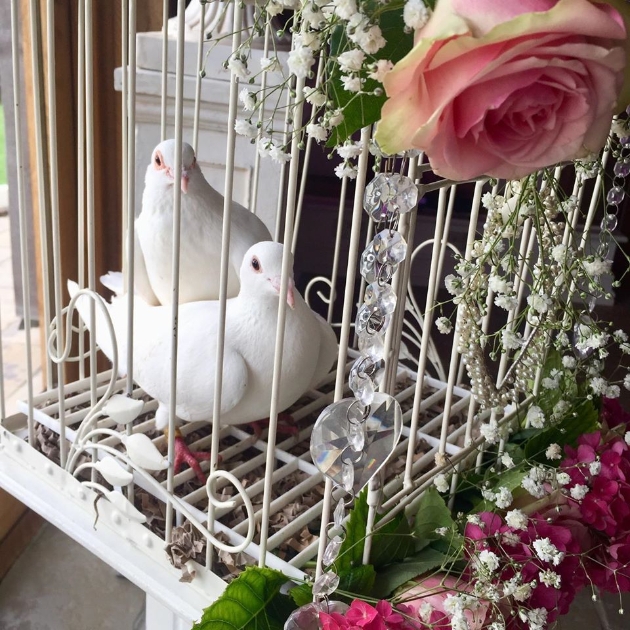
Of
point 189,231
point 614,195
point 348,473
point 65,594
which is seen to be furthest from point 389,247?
point 65,594

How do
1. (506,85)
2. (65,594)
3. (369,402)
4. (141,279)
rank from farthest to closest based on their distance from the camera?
(65,594) < (141,279) < (369,402) < (506,85)

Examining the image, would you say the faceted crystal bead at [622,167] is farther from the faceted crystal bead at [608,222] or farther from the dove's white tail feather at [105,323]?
the dove's white tail feather at [105,323]

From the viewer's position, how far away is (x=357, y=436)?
0.35 metres

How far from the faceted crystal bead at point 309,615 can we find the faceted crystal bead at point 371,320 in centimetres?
18

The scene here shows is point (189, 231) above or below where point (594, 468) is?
above

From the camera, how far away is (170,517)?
518 millimetres

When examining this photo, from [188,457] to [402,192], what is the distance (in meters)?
0.36

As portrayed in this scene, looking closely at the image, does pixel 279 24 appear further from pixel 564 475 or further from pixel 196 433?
pixel 564 475

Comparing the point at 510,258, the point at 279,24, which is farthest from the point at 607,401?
the point at 279,24

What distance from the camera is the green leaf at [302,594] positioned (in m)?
0.43

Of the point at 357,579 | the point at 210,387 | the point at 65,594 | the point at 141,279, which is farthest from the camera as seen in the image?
the point at 65,594

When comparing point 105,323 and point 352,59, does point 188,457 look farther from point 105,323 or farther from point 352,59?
point 352,59

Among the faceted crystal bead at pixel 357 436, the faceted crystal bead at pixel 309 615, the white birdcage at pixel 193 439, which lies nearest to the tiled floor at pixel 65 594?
the white birdcage at pixel 193 439

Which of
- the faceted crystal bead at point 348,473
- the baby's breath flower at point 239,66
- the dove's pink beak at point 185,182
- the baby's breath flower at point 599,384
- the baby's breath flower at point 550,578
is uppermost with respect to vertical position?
the baby's breath flower at point 239,66
